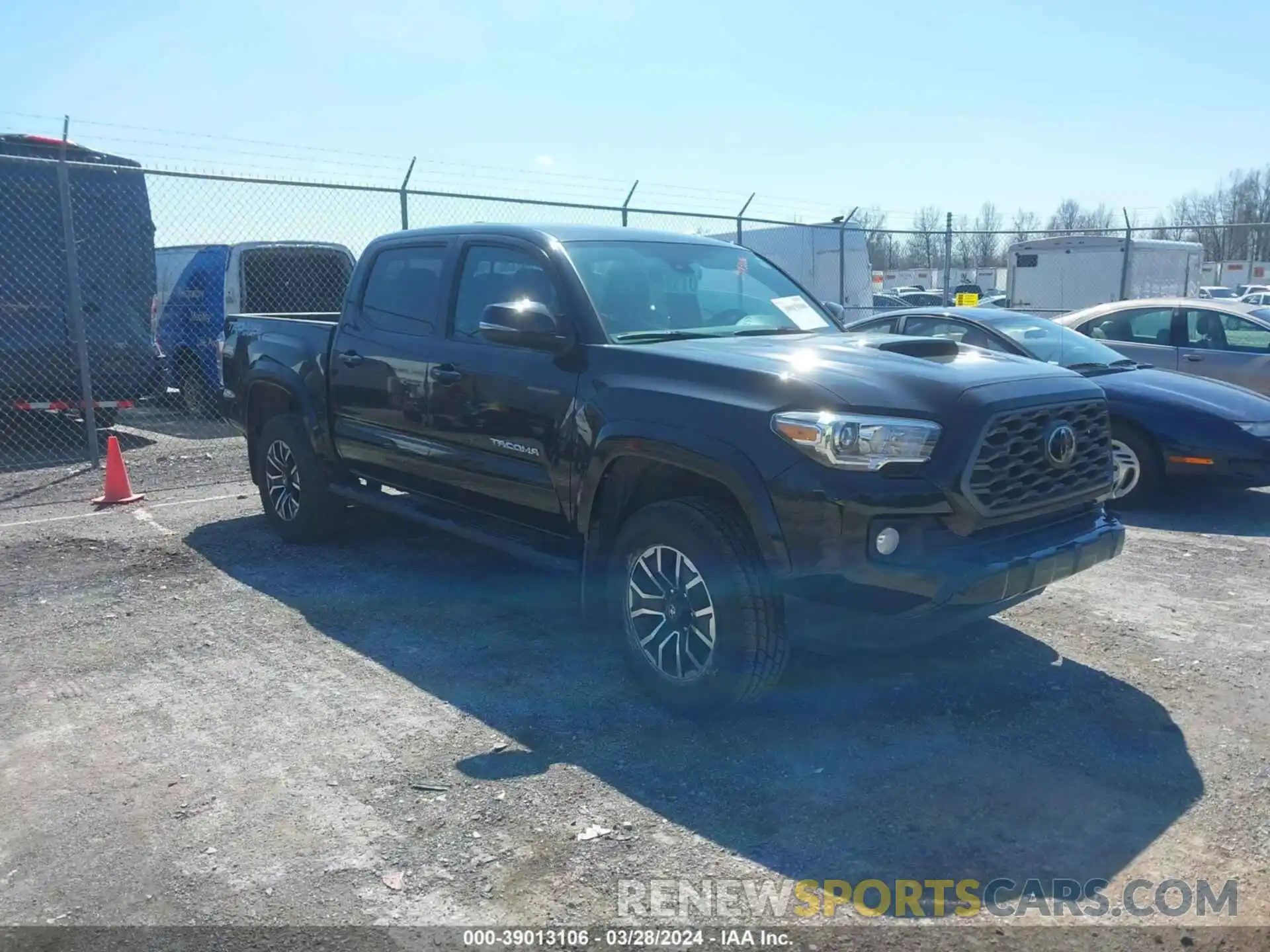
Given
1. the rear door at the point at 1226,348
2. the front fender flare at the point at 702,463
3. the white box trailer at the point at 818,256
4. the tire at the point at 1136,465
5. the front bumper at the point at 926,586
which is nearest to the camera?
the front bumper at the point at 926,586

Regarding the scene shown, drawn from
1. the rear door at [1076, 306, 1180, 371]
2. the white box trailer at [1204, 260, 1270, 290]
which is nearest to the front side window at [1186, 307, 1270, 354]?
the rear door at [1076, 306, 1180, 371]

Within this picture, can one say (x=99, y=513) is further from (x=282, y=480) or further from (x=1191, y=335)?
(x=1191, y=335)

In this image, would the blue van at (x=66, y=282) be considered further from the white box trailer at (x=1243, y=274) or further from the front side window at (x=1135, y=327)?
the white box trailer at (x=1243, y=274)

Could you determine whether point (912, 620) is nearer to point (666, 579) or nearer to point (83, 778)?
point (666, 579)

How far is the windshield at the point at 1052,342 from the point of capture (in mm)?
8258

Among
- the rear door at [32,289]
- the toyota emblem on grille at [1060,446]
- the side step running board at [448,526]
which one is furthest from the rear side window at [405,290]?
the rear door at [32,289]

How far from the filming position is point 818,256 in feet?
73.6

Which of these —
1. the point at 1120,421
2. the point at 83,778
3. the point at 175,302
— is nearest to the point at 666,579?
the point at 83,778

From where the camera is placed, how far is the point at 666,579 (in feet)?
13.9

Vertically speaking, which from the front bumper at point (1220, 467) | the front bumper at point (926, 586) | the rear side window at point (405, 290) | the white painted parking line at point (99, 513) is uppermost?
the rear side window at point (405, 290)

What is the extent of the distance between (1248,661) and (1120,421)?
328cm

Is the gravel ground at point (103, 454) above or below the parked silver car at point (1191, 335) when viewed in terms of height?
below

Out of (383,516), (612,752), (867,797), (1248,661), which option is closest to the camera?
(867,797)

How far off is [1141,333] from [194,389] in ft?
34.8
